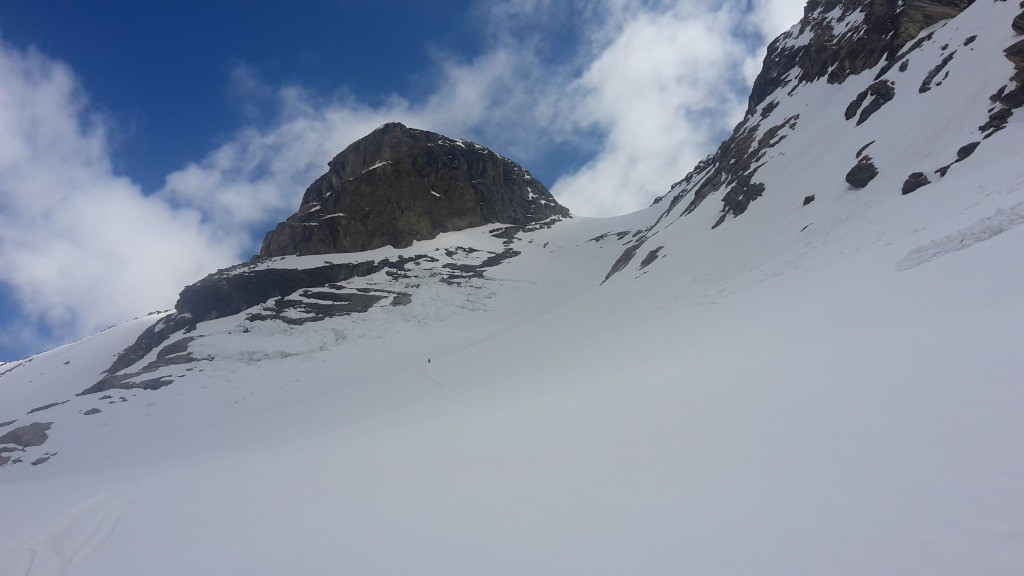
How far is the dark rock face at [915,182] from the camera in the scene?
58.4 feet

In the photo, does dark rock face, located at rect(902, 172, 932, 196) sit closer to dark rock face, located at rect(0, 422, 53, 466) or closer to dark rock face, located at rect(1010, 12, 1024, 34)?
dark rock face, located at rect(1010, 12, 1024, 34)

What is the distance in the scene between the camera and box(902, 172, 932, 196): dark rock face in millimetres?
17812

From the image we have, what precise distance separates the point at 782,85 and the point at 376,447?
54.8 meters

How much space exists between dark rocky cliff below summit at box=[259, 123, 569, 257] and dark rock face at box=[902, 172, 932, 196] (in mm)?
59091

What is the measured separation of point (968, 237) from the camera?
12.2 meters

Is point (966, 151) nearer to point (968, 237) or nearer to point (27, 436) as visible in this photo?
point (968, 237)

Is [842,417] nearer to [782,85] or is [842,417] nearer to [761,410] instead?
[761,410]

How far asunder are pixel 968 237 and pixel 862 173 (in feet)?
36.2

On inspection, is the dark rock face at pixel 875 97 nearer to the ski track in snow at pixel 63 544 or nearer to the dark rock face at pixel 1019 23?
the dark rock face at pixel 1019 23

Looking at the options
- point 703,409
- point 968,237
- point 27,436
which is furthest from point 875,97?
point 27,436

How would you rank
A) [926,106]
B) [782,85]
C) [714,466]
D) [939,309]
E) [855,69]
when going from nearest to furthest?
[714,466] → [939,309] → [926,106] → [855,69] → [782,85]

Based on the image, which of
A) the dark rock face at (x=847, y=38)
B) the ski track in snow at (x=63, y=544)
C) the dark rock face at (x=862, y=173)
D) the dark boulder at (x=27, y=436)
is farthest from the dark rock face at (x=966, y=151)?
the dark boulder at (x=27, y=436)

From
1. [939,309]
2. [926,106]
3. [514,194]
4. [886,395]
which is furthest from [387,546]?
[514,194]

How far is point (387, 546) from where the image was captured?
6113 millimetres
